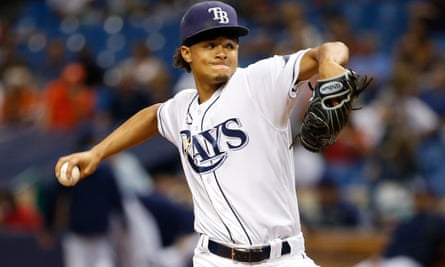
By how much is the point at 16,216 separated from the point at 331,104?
7145mm

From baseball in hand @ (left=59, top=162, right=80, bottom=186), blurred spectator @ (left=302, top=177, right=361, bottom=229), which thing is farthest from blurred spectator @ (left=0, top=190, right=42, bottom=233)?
baseball in hand @ (left=59, top=162, right=80, bottom=186)

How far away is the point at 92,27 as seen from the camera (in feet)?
47.5

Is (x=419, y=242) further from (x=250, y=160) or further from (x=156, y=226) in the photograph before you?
(x=156, y=226)

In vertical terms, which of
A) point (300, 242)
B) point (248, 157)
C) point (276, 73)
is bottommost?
point (300, 242)

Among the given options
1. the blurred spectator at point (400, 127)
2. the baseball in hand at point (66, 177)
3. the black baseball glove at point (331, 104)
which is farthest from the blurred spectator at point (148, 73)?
the black baseball glove at point (331, 104)

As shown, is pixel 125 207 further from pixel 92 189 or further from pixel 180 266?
pixel 180 266

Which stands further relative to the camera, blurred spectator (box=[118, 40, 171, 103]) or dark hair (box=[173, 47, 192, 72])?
blurred spectator (box=[118, 40, 171, 103])

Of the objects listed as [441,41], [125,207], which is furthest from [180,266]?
[441,41]

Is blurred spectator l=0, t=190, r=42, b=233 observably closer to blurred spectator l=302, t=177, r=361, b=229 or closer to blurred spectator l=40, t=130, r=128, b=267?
blurred spectator l=40, t=130, r=128, b=267

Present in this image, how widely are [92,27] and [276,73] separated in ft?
34.5

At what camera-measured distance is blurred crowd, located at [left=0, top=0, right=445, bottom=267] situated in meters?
8.80

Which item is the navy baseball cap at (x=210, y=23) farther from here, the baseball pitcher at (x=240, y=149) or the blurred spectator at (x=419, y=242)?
the blurred spectator at (x=419, y=242)

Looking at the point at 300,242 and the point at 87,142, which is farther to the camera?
the point at 87,142

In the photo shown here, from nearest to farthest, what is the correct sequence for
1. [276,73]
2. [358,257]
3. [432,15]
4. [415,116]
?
[276,73], [358,257], [415,116], [432,15]
